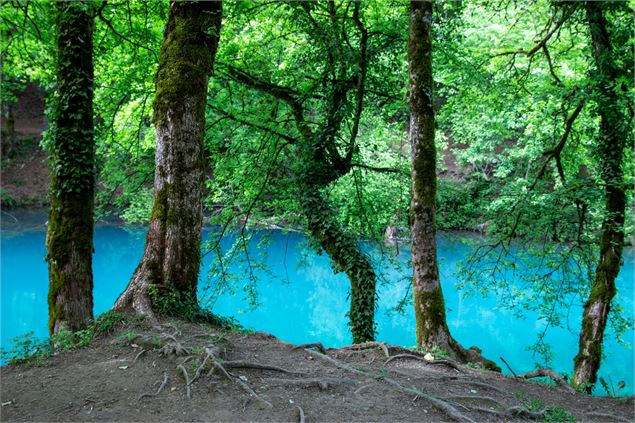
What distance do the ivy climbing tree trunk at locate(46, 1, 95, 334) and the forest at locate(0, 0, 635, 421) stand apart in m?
0.02

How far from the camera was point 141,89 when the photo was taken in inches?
328

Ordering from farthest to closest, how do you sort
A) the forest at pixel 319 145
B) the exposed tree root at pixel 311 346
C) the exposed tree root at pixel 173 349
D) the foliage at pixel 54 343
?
the forest at pixel 319 145 < the exposed tree root at pixel 311 346 < the foliage at pixel 54 343 < the exposed tree root at pixel 173 349

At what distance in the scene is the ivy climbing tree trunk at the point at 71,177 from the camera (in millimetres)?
5812

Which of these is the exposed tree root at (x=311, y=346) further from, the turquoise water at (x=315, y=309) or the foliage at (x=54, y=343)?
the turquoise water at (x=315, y=309)

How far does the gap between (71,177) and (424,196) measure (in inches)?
162

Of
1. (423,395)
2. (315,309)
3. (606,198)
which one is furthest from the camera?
(315,309)

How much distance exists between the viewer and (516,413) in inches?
153

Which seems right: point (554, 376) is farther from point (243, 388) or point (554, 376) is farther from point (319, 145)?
point (319, 145)

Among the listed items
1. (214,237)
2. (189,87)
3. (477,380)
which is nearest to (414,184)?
(477,380)

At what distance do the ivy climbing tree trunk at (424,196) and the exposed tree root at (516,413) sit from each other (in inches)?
82.1

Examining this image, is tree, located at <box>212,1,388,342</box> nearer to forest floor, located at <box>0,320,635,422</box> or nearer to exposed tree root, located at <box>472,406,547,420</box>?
forest floor, located at <box>0,320,635,422</box>

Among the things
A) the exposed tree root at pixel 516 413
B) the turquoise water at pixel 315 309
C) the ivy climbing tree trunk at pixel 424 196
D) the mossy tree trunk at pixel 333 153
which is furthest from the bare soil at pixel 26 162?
the exposed tree root at pixel 516 413

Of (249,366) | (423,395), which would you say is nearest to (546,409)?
(423,395)

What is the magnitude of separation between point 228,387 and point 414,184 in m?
3.50
